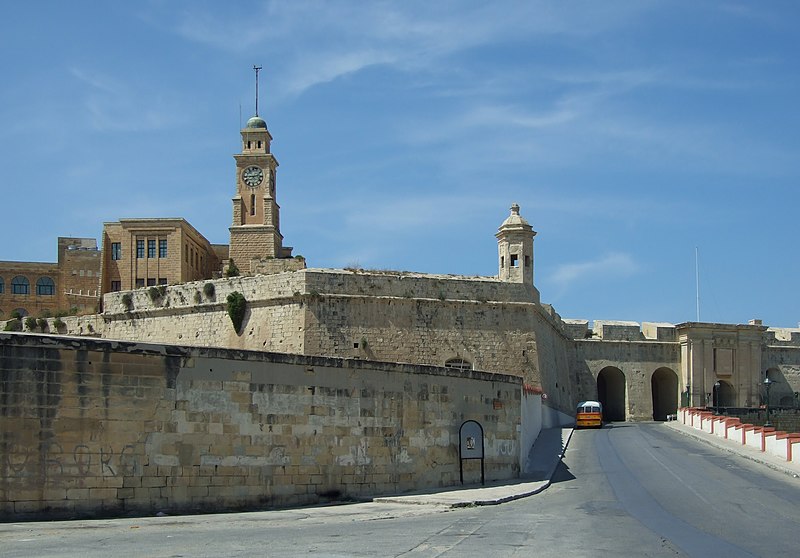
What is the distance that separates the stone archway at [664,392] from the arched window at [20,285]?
118 feet

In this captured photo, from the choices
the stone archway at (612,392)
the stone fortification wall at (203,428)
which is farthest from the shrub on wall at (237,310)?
the stone archway at (612,392)

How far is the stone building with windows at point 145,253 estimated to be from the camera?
51688 mm

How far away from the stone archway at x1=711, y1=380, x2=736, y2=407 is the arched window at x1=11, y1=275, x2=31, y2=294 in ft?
130

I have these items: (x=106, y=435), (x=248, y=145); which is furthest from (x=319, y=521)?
(x=248, y=145)

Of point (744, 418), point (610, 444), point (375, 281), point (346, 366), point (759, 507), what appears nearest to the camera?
point (759, 507)

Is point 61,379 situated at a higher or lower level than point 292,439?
higher

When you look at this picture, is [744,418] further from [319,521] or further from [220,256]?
[319,521]

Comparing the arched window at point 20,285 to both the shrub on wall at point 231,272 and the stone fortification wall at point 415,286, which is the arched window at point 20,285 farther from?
the stone fortification wall at point 415,286

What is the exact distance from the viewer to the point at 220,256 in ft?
198

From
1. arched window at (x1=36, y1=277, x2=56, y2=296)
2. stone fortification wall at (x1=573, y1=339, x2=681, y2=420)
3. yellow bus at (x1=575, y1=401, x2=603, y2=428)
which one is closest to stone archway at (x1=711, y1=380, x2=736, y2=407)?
stone fortification wall at (x1=573, y1=339, x2=681, y2=420)

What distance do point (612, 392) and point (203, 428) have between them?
44.1 meters

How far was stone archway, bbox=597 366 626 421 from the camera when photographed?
56.2m

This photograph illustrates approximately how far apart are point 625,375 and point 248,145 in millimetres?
25526

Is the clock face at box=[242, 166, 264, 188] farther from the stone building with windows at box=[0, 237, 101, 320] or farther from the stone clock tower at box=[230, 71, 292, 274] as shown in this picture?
the stone building with windows at box=[0, 237, 101, 320]
